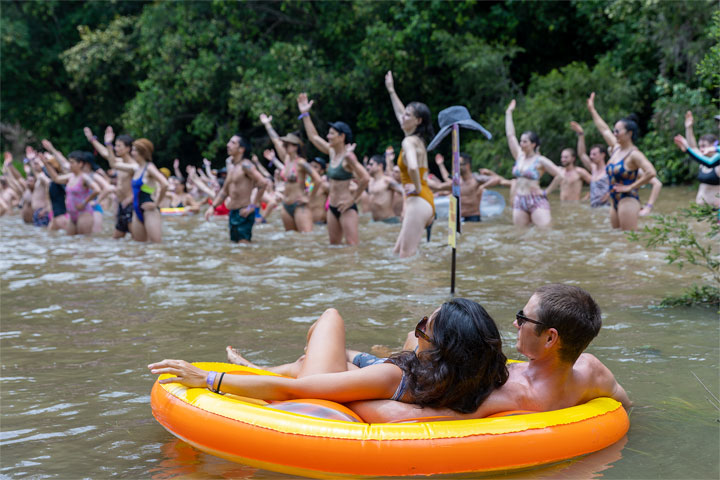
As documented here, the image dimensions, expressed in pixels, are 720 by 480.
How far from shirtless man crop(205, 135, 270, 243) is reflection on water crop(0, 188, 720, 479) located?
1.18ft

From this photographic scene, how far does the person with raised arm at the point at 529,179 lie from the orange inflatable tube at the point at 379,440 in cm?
751

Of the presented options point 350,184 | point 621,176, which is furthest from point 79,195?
point 621,176

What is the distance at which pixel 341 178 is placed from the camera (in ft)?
33.0

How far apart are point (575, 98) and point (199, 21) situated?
1270 centimetres

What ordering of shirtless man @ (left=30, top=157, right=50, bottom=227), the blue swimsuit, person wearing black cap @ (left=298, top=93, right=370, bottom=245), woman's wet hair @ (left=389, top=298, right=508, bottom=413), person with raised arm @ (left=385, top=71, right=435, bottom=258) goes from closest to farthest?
woman's wet hair @ (left=389, top=298, right=508, bottom=413), person with raised arm @ (left=385, top=71, right=435, bottom=258), the blue swimsuit, person wearing black cap @ (left=298, top=93, right=370, bottom=245), shirtless man @ (left=30, top=157, right=50, bottom=227)

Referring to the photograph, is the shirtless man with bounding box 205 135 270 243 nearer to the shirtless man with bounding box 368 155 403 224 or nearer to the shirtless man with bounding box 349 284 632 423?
→ the shirtless man with bounding box 368 155 403 224

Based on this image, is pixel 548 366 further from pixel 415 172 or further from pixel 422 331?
pixel 415 172

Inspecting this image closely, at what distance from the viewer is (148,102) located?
2547 cm

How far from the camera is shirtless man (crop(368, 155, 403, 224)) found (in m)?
13.5

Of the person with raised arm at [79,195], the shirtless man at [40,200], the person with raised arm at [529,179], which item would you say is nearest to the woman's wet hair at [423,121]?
the person with raised arm at [529,179]

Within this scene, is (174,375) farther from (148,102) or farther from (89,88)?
(89,88)

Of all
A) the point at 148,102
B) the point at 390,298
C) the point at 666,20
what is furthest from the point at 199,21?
the point at 390,298

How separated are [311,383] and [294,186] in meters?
8.71

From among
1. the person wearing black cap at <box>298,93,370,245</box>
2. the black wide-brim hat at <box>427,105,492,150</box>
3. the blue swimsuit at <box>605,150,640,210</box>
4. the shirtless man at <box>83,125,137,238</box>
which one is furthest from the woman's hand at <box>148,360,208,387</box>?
the blue swimsuit at <box>605,150,640,210</box>
